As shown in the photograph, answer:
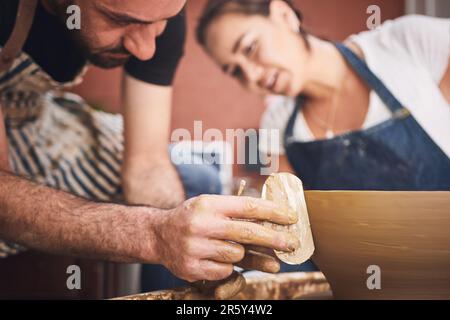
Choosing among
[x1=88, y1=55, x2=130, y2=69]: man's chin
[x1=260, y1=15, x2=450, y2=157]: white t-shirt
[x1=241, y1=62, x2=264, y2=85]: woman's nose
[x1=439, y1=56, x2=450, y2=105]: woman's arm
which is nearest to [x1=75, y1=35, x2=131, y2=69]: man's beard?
[x1=88, y1=55, x2=130, y2=69]: man's chin

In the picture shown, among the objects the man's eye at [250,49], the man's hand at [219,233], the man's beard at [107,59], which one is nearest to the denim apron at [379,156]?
the man's eye at [250,49]

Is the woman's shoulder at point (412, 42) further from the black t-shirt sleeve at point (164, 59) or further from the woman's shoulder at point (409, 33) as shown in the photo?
the black t-shirt sleeve at point (164, 59)

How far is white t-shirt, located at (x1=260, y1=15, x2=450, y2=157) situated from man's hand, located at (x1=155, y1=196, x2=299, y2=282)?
634 mm

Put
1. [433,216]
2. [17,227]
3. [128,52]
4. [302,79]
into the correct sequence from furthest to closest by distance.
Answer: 1. [302,79]
2. [128,52]
3. [17,227]
4. [433,216]

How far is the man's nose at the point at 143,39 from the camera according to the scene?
1.44 m

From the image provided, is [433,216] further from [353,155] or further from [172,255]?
[353,155]

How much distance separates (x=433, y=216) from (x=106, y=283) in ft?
3.10

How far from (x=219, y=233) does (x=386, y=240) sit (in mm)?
294

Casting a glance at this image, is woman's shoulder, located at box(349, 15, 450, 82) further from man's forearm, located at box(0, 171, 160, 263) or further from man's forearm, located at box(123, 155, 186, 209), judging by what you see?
man's forearm, located at box(0, 171, 160, 263)

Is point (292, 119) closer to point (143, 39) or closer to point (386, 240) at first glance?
point (143, 39)

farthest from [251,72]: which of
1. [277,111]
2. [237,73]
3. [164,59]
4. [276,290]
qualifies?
[276,290]

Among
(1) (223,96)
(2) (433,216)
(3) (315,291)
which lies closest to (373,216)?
(2) (433,216)

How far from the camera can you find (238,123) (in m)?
1.59

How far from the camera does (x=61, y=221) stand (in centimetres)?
120
